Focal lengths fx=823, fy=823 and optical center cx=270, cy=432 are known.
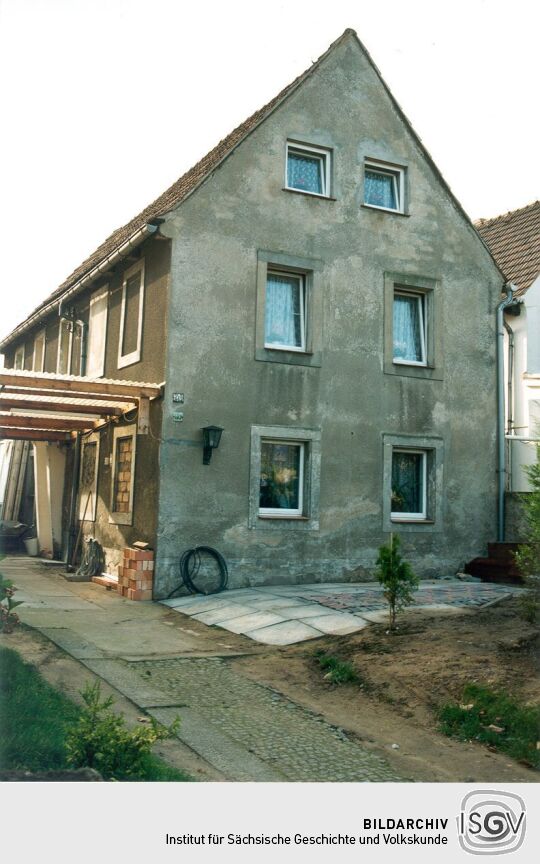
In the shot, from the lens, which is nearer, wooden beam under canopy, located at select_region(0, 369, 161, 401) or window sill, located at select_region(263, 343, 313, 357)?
wooden beam under canopy, located at select_region(0, 369, 161, 401)

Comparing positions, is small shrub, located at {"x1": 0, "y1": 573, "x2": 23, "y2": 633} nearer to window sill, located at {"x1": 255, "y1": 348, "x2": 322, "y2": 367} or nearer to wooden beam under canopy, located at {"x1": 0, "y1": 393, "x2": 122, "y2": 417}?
wooden beam under canopy, located at {"x1": 0, "y1": 393, "x2": 122, "y2": 417}

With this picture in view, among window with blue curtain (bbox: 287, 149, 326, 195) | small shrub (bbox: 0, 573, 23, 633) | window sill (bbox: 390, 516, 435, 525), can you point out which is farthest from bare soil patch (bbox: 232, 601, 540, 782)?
window with blue curtain (bbox: 287, 149, 326, 195)

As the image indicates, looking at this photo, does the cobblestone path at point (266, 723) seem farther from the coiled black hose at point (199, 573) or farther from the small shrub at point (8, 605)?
the coiled black hose at point (199, 573)

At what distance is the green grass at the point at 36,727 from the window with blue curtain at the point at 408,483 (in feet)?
29.6

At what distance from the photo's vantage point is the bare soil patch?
5527mm

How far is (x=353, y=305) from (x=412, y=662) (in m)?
8.00

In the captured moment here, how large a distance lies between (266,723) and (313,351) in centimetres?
825

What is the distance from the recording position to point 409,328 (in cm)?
1497

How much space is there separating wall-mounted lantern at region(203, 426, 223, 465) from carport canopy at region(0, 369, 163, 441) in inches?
35.8

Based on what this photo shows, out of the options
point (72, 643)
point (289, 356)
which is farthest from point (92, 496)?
Answer: point (72, 643)

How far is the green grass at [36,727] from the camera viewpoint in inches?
174

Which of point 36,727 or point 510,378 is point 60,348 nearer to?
point 510,378
